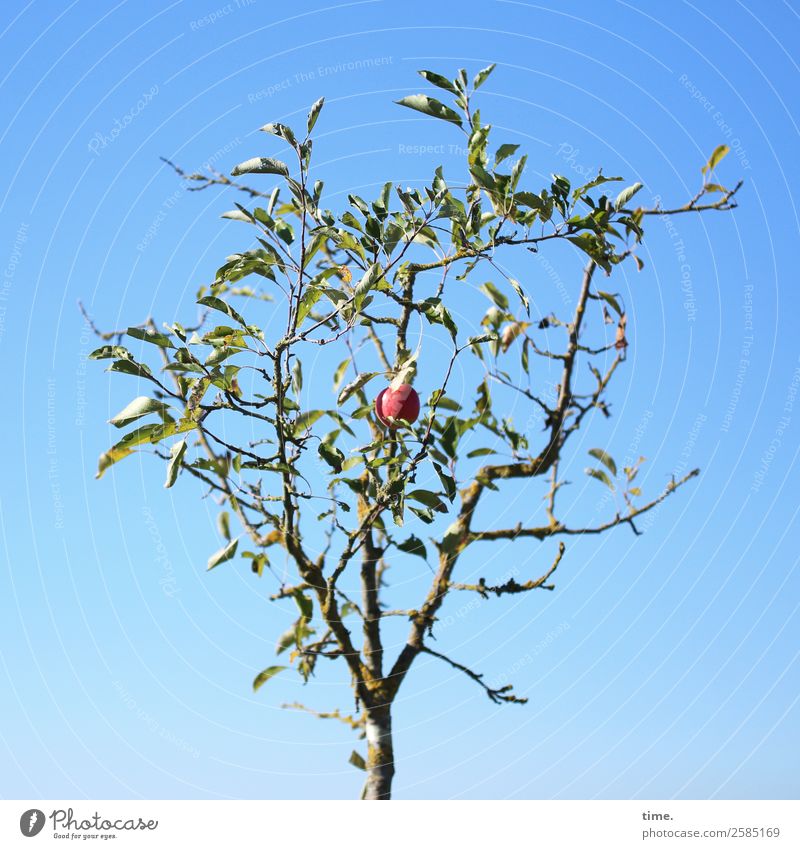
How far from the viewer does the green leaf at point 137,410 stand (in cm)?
149

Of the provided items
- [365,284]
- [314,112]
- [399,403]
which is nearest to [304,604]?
[399,403]

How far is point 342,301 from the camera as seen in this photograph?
1509 millimetres

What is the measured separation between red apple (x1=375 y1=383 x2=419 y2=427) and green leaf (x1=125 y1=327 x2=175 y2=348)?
403 mm

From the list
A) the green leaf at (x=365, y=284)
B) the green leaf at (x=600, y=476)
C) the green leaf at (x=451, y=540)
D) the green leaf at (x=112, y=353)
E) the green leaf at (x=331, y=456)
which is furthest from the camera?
the green leaf at (x=600, y=476)

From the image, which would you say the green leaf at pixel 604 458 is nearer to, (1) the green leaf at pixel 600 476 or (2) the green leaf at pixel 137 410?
(1) the green leaf at pixel 600 476

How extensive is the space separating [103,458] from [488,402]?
85 cm

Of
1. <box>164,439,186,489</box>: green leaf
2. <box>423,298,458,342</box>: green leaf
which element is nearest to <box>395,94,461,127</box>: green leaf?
<box>423,298,458,342</box>: green leaf

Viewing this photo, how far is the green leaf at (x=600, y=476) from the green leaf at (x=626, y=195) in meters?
0.99

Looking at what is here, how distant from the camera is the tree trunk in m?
2.03

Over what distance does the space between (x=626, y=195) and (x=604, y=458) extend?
3.28 feet

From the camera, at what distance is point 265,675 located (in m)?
2.15

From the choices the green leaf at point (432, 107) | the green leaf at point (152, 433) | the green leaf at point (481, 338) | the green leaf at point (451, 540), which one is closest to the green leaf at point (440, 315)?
the green leaf at point (481, 338)
